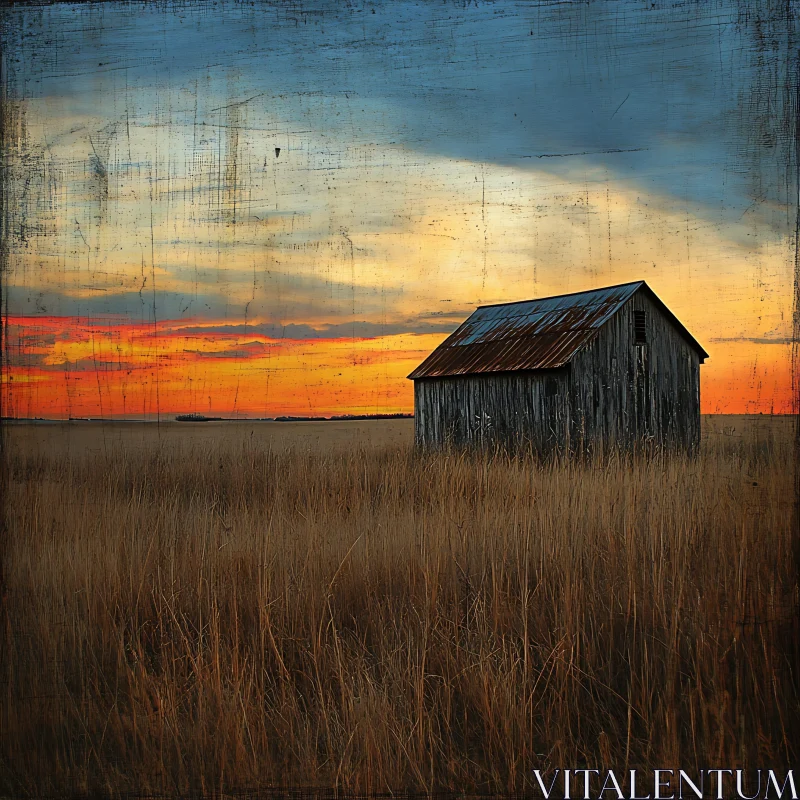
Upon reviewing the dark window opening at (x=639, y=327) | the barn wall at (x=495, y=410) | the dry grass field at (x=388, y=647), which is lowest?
the dry grass field at (x=388, y=647)

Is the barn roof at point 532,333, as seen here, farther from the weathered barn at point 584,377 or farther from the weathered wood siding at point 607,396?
the weathered wood siding at point 607,396

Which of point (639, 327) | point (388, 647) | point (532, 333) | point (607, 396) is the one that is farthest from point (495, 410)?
point (388, 647)

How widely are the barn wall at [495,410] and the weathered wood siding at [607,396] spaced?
17 mm

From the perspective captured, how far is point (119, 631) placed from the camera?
3.48 m

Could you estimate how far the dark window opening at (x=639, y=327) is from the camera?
39.7 ft

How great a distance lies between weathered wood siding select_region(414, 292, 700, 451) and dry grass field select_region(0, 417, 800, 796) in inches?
275

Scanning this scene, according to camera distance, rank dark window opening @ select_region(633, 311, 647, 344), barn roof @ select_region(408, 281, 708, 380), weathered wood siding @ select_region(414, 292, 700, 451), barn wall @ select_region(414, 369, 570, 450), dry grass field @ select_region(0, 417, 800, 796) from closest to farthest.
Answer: dry grass field @ select_region(0, 417, 800, 796) → weathered wood siding @ select_region(414, 292, 700, 451) → barn wall @ select_region(414, 369, 570, 450) → barn roof @ select_region(408, 281, 708, 380) → dark window opening @ select_region(633, 311, 647, 344)

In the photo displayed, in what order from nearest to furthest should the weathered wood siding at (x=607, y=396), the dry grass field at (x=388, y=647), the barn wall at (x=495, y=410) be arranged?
1. the dry grass field at (x=388, y=647)
2. the weathered wood siding at (x=607, y=396)
3. the barn wall at (x=495, y=410)

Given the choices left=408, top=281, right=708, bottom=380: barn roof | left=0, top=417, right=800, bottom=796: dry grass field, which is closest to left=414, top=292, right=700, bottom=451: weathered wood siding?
left=408, top=281, right=708, bottom=380: barn roof

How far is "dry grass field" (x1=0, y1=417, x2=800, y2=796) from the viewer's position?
2.60 meters

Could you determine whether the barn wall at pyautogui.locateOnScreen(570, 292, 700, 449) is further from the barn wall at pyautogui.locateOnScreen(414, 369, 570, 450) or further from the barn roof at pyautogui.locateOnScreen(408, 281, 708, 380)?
the barn wall at pyautogui.locateOnScreen(414, 369, 570, 450)

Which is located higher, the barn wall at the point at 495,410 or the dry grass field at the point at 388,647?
the barn wall at the point at 495,410

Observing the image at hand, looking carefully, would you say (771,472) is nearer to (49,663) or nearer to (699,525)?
(699,525)

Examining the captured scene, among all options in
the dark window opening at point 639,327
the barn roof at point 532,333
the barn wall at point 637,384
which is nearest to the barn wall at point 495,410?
the barn roof at point 532,333
